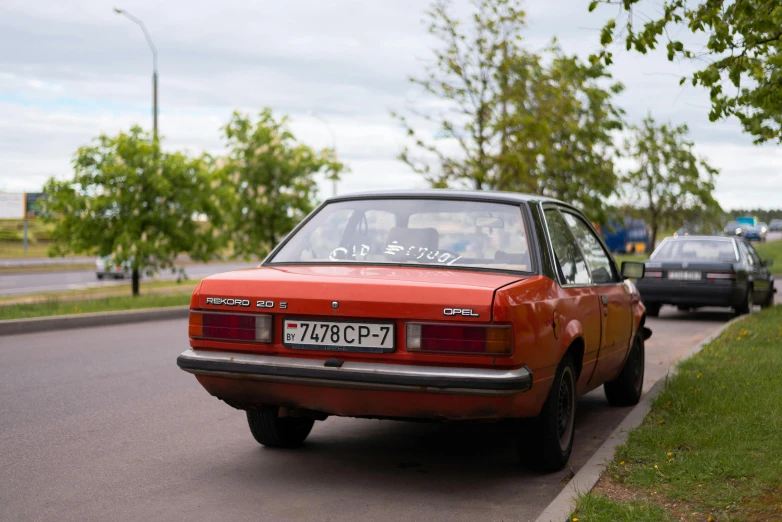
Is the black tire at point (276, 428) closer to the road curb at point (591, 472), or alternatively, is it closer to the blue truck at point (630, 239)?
the road curb at point (591, 472)

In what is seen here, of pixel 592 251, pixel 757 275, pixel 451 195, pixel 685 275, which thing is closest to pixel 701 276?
pixel 685 275

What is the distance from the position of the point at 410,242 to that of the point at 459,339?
103 cm

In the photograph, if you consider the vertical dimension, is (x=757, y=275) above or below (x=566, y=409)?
above

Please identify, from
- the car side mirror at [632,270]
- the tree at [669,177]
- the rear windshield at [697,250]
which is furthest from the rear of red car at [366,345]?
the tree at [669,177]

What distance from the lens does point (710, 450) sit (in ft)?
17.6

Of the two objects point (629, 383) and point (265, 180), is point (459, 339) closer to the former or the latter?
point (629, 383)

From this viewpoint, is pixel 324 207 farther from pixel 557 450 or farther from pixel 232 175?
pixel 232 175

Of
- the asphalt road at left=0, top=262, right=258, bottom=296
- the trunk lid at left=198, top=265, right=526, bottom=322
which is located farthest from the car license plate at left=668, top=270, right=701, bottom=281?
the asphalt road at left=0, top=262, right=258, bottom=296

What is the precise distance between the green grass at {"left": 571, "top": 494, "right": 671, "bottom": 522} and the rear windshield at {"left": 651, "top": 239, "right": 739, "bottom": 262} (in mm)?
12265

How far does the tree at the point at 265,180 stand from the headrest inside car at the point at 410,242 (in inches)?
902

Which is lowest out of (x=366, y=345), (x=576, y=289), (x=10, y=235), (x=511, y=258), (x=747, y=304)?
(x=747, y=304)

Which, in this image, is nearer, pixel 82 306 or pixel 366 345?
pixel 366 345

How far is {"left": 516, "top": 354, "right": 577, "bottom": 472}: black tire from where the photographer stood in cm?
505

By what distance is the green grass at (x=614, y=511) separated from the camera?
4133 millimetres
